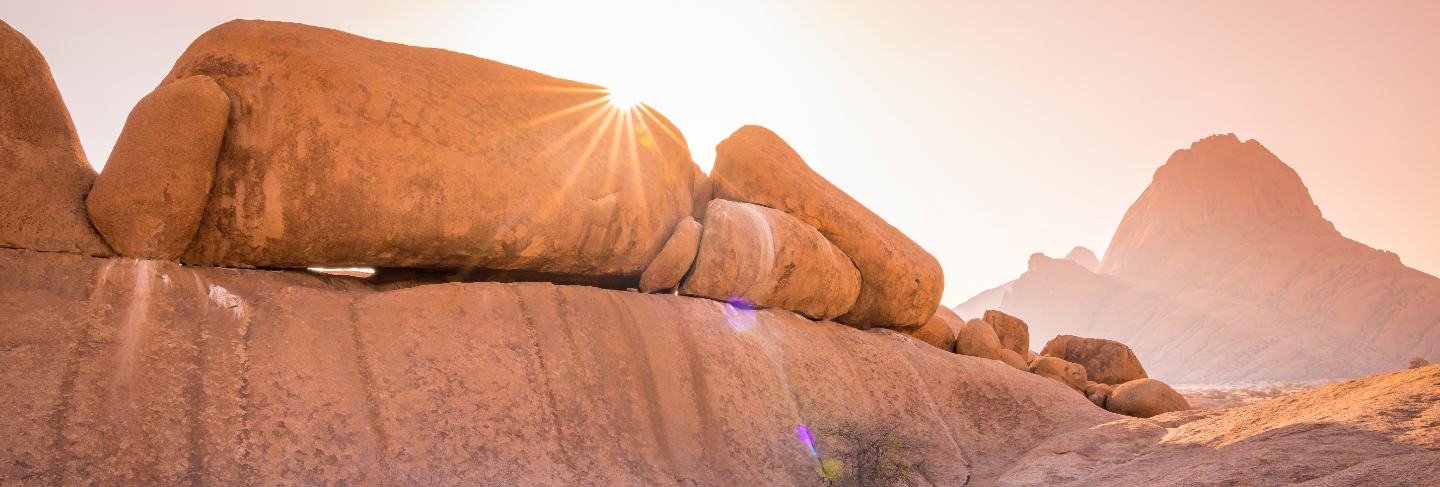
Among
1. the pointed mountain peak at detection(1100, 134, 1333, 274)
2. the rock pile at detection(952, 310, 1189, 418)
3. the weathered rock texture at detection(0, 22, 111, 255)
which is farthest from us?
the pointed mountain peak at detection(1100, 134, 1333, 274)

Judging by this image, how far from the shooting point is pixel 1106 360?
15.5m

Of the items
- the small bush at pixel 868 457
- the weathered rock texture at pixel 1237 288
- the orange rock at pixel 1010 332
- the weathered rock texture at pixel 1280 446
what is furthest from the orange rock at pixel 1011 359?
the weathered rock texture at pixel 1237 288

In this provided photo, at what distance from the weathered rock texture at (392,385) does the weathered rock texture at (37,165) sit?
6.9 inches

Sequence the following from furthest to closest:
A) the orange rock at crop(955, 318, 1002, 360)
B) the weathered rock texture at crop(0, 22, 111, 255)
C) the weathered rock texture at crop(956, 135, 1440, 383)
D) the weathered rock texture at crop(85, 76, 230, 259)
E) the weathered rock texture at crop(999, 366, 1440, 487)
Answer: the weathered rock texture at crop(956, 135, 1440, 383) < the orange rock at crop(955, 318, 1002, 360) < the weathered rock texture at crop(85, 76, 230, 259) < the weathered rock texture at crop(0, 22, 111, 255) < the weathered rock texture at crop(999, 366, 1440, 487)

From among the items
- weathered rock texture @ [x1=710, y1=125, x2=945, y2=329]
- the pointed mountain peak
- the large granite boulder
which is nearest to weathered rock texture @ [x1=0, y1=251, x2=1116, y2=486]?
the large granite boulder

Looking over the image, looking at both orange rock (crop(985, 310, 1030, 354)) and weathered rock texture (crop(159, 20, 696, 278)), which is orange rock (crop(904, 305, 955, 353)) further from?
weathered rock texture (crop(159, 20, 696, 278))

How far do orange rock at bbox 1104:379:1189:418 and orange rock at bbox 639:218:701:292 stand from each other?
7.89m

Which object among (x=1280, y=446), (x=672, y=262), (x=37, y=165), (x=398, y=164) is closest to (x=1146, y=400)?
(x=1280, y=446)

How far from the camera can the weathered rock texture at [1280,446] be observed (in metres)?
4.28

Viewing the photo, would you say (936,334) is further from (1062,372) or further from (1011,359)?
(1062,372)

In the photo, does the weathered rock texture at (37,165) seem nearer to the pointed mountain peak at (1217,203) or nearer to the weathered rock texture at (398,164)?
the weathered rock texture at (398,164)

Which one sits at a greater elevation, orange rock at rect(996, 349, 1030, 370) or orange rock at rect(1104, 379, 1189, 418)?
orange rock at rect(1104, 379, 1189, 418)

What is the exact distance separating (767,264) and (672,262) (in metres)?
1.19

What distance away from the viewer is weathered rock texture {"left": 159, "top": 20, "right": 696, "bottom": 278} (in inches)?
217
